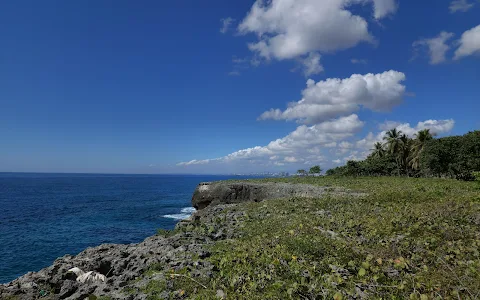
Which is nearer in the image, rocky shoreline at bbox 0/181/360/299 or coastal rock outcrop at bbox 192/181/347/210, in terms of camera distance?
rocky shoreline at bbox 0/181/360/299

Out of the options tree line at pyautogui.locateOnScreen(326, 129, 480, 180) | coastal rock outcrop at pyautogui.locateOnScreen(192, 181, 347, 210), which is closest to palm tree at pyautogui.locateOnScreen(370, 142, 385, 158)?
tree line at pyautogui.locateOnScreen(326, 129, 480, 180)

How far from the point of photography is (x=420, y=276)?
21.5 ft

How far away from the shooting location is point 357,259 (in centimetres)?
838

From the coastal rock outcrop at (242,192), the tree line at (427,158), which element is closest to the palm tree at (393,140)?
the tree line at (427,158)

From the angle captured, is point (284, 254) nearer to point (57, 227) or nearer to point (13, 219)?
point (57, 227)

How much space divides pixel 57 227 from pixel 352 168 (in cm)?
7011

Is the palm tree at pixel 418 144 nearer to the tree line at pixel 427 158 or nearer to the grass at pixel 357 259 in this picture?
the tree line at pixel 427 158

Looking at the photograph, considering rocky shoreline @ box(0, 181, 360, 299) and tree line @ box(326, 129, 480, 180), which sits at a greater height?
tree line @ box(326, 129, 480, 180)

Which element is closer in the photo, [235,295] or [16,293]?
[235,295]

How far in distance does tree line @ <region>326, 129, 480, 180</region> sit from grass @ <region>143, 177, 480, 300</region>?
28.1m

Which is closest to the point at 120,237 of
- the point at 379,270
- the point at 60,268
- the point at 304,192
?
the point at 304,192

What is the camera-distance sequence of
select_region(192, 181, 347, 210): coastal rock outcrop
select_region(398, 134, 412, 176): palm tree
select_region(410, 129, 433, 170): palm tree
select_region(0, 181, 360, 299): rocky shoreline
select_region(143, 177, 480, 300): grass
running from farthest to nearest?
select_region(398, 134, 412, 176): palm tree → select_region(410, 129, 433, 170): palm tree → select_region(192, 181, 347, 210): coastal rock outcrop → select_region(0, 181, 360, 299): rocky shoreline → select_region(143, 177, 480, 300): grass

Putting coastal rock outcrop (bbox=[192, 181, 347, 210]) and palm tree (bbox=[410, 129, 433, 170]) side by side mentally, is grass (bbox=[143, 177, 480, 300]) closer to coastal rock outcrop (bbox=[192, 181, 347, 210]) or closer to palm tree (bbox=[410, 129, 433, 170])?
coastal rock outcrop (bbox=[192, 181, 347, 210])

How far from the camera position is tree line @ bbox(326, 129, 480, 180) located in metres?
49.0
